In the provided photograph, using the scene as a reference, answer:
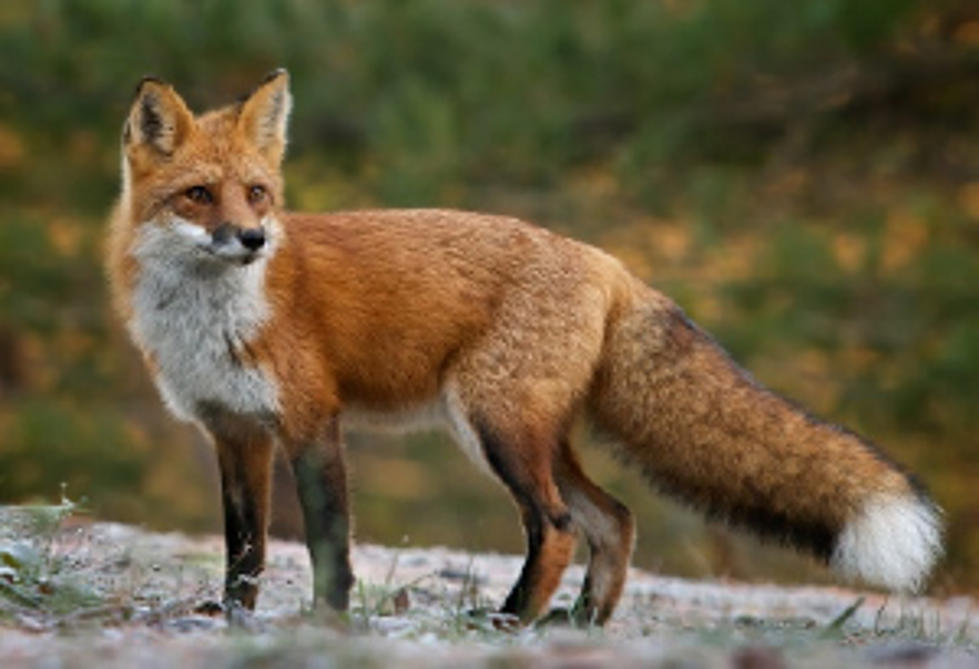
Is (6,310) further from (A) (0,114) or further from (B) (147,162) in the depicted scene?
(B) (147,162)

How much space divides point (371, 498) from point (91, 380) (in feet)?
11.3

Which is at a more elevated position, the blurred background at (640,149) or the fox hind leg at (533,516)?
the blurred background at (640,149)

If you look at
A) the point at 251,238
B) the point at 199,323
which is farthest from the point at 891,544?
the point at 199,323

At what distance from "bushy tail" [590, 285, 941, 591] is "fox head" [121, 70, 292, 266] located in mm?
1674

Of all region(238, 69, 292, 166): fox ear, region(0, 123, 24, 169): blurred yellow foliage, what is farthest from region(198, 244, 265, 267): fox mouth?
region(0, 123, 24, 169): blurred yellow foliage

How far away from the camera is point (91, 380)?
14781 millimetres

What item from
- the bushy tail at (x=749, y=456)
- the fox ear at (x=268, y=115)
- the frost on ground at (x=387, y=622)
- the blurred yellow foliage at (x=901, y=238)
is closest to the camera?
the frost on ground at (x=387, y=622)

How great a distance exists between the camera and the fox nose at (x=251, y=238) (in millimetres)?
5594

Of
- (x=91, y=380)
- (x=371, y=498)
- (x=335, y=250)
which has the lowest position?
(x=371, y=498)

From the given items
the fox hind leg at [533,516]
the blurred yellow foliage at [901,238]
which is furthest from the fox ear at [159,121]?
the blurred yellow foliage at [901,238]

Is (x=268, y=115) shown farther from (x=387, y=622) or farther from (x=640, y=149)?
(x=640, y=149)

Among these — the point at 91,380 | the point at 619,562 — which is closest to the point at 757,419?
the point at 619,562

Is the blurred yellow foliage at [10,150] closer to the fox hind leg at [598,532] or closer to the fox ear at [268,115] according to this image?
the fox ear at [268,115]

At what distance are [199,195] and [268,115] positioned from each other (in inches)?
22.9
